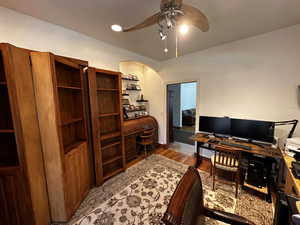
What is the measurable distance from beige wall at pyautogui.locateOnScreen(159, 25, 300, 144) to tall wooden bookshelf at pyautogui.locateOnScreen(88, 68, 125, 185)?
2016mm

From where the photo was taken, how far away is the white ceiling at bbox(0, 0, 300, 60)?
57.2 inches

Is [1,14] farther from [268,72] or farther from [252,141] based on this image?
[252,141]

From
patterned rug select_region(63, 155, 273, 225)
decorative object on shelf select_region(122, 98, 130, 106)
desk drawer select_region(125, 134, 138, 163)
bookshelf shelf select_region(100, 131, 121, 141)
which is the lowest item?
patterned rug select_region(63, 155, 273, 225)

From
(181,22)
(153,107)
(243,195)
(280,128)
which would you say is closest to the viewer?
(181,22)

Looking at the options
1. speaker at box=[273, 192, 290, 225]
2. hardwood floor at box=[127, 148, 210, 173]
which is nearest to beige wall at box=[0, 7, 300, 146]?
hardwood floor at box=[127, 148, 210, 173]

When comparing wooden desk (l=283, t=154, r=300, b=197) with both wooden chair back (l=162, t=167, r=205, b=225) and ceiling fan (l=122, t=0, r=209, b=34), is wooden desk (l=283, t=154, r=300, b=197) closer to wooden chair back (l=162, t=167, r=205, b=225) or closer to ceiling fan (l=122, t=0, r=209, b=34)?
wooden chair back (l=162, t=167, r=205, b=225)

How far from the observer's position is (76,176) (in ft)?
5.79

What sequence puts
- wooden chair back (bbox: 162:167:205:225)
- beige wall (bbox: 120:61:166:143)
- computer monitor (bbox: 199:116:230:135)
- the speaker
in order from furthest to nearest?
beige wall (bbox: 120:61:166:143), computer monitor (bbox: 199:116:230:135), the speaker, wooden chair back (bbox: 162:167:205:225)

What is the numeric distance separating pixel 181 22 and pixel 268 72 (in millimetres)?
2074

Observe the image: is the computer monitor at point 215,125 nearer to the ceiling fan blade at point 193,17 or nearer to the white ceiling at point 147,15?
the white ceiling at point 147,15

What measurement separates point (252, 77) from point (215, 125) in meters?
Result: 1.17

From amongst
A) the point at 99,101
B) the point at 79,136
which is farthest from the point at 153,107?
the point at 79,136

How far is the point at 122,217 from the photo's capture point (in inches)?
64.9

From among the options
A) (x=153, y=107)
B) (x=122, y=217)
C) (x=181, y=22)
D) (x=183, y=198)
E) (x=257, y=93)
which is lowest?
(x=122, y=217)
